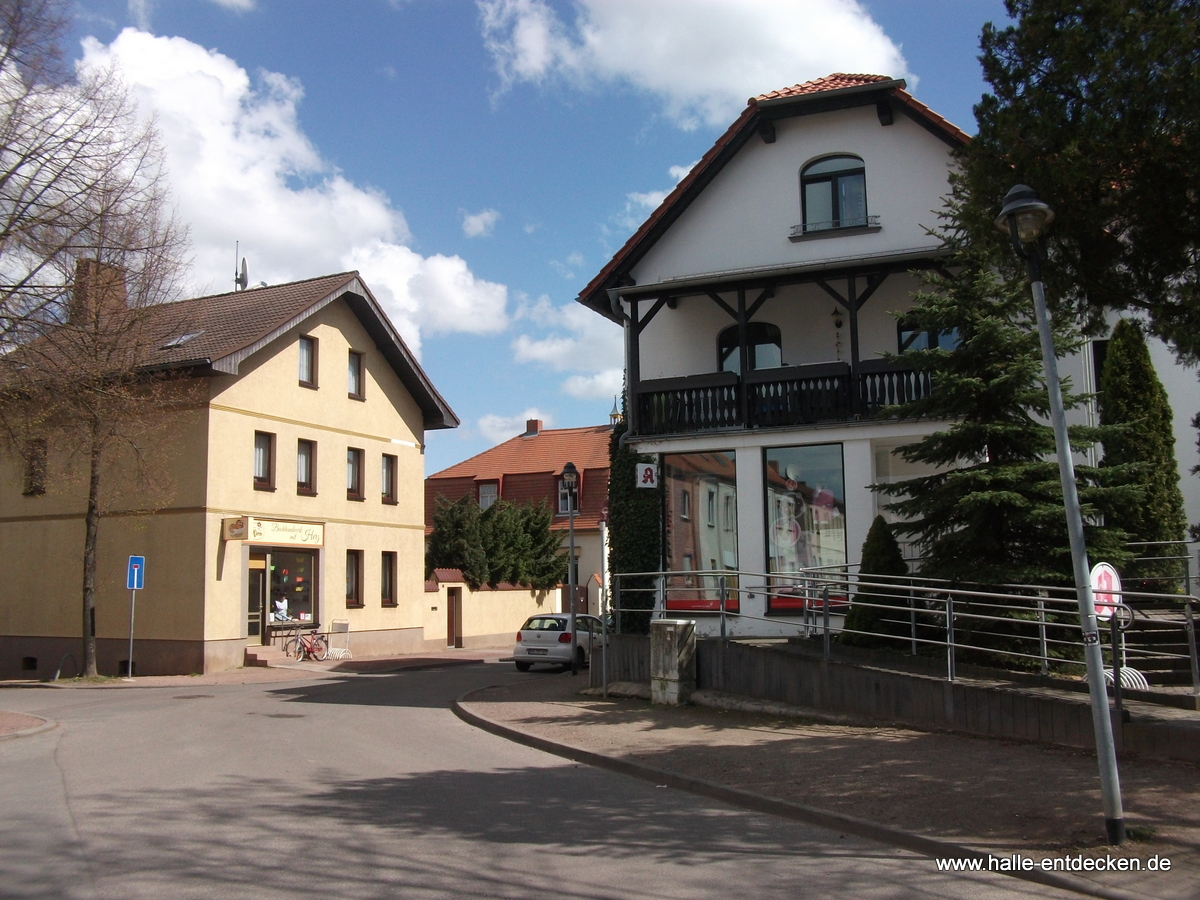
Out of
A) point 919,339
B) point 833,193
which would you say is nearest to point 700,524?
point 919,339

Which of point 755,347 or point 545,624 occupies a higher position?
point 755,347

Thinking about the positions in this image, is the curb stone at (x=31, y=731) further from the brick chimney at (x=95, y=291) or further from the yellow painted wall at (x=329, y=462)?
the yellow painted wall at (x=329, y=462)

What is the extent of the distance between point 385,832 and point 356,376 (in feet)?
85.5

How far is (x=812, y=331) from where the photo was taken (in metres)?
20.2

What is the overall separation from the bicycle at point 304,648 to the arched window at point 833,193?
16939 millimetres

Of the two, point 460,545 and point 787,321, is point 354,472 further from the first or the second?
point 787,321

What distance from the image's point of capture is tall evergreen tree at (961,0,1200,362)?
28.6 ft

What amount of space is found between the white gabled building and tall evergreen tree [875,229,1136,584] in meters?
3.90

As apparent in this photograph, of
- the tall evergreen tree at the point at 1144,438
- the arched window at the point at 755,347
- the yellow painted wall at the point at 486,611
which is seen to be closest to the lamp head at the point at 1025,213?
the tall evergreen tree at the point at 1144,438

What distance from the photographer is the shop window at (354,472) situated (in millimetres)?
32281

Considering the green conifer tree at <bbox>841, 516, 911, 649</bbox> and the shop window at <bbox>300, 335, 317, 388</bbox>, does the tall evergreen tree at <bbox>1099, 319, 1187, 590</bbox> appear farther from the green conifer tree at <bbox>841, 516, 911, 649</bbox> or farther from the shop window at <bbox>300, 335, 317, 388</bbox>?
the shop window at <bbox>300, 335, 317, 388</bbox>

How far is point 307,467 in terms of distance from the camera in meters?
30.6

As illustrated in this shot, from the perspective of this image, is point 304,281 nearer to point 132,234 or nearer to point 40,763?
point 132,234

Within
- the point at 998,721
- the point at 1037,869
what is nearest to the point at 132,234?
the point at 998,721
